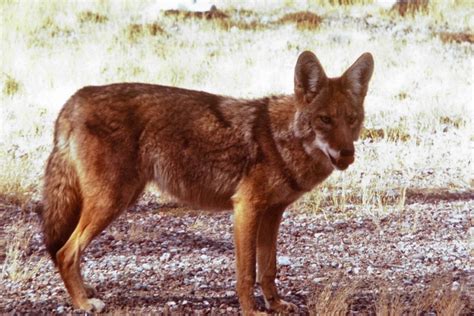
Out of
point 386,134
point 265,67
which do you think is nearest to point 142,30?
point 265,67

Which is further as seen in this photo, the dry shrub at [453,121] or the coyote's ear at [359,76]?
the dry shrub at [453,121]

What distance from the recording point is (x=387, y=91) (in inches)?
428

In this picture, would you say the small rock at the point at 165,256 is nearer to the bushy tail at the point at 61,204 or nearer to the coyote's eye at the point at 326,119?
the bushy tail at the point at 61,204

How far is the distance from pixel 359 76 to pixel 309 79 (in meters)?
0.29

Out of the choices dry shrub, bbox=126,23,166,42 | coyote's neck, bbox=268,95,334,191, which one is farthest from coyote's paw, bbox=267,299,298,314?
dry shrub, bbox=126,23,166,42

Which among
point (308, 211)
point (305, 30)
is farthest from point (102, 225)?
point (305, 30)

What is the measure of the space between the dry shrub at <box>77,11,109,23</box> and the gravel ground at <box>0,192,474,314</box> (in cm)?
843

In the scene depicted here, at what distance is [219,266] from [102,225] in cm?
106

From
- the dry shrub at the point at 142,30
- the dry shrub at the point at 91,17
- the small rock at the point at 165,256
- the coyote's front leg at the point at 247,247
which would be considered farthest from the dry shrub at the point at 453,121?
the dry shrub at the point at 91,17

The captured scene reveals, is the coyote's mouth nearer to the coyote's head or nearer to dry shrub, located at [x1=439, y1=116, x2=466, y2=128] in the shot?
the coyote's head

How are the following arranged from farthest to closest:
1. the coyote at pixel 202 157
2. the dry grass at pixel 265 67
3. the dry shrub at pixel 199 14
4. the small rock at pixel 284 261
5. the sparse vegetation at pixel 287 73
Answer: the dry shrub at pixel 199 14 → the dry grass at pixel 265 67 → the sparse vegetation at pixel 287 73 → the small rock at pixel 284 261 → the coyote at pixel 202 157

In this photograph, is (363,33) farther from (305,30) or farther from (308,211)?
(308,211)

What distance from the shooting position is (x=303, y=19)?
15.7 meters

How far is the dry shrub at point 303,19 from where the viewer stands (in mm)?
14939
